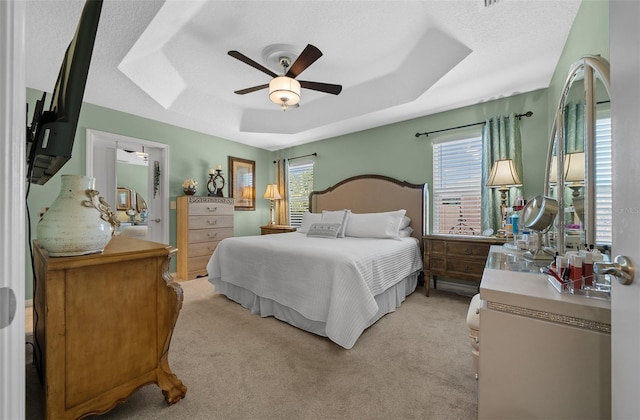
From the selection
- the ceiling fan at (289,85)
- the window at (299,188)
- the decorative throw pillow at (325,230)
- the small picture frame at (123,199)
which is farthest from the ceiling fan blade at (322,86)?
the small picture frame at (123,199)

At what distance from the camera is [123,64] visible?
2648mm

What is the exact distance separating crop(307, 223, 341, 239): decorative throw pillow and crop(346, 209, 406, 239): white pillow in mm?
240

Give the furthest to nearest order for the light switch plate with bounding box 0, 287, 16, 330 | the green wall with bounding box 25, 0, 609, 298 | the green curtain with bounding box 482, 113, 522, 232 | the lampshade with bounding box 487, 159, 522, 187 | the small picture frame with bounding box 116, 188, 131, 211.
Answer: the small picture frame with bounding box 116, 188, 131, 211
the green curtain with bounding box 482, 113, 522, 232
the lampshade with bounding box 487, 159, 522, 187
the green wall with bounding box 25, 0, 609, 298
the light switch plate with bounding box 0, 287, 16, 330

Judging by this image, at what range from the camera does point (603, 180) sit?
1.08m

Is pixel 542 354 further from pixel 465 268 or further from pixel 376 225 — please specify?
pixel 376 225

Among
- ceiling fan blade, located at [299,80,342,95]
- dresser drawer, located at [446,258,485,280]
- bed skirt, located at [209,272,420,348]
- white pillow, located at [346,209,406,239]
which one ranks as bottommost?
bed skirt, located at [209,272,420,348]

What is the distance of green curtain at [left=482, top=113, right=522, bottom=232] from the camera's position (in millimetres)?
3035

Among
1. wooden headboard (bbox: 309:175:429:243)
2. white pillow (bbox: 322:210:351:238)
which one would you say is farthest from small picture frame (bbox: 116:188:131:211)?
white pillow (bbox: 322:210:351:238)

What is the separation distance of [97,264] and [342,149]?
4.07 metres

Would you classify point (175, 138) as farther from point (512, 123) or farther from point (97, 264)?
point (512, 123)

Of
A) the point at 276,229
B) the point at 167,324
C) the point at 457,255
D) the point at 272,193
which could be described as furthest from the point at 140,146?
the point at 457,255

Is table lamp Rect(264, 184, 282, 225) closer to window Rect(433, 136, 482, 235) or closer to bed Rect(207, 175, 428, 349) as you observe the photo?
bed Rect(207, 175, 428, 349)

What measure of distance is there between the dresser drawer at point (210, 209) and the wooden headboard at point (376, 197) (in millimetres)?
1510

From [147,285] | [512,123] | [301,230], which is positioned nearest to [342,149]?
[301,230]
